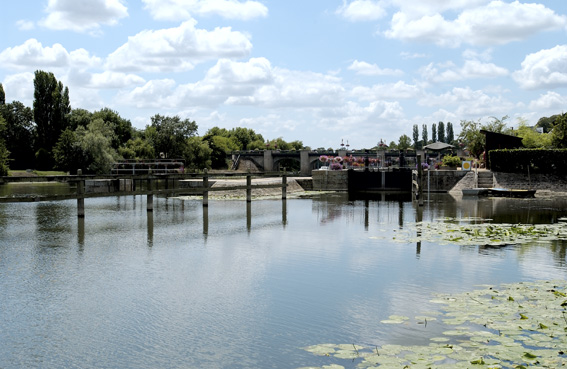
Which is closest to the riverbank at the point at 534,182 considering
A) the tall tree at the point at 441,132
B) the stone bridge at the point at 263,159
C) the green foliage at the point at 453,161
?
the green foliage at the point at 453,161

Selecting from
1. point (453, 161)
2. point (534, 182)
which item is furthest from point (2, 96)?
point (534, 182)

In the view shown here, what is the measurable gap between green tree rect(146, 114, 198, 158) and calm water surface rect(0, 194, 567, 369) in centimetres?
6742

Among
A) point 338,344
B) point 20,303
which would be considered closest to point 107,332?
point 20,303

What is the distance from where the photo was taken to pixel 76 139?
7900 cm

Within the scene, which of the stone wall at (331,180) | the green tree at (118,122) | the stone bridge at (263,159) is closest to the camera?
the stone wall at (331,180)

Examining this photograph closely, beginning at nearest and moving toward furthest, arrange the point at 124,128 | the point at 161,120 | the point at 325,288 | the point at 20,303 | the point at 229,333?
the point at 229,333 < the point at 20,303 < the point at 325,288 < the point at 161,120 < the point at 124,128

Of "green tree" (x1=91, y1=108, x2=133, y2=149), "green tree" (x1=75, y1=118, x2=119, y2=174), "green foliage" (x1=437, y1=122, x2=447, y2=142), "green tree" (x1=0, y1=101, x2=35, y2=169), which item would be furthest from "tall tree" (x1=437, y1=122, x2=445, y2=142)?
"green tree" (x1=75, y1=118, x2=119, y2=174)

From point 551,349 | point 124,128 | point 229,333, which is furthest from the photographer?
point 124,128

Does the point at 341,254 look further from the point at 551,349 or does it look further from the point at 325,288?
the point at 551,349

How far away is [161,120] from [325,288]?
85772mm

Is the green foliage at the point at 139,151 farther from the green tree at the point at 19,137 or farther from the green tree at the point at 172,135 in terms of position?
the green tree at the point at 19,137

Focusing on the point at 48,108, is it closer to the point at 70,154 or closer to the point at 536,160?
the point at 70,154

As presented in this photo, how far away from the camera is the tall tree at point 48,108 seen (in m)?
90.1

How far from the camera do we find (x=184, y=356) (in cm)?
882
